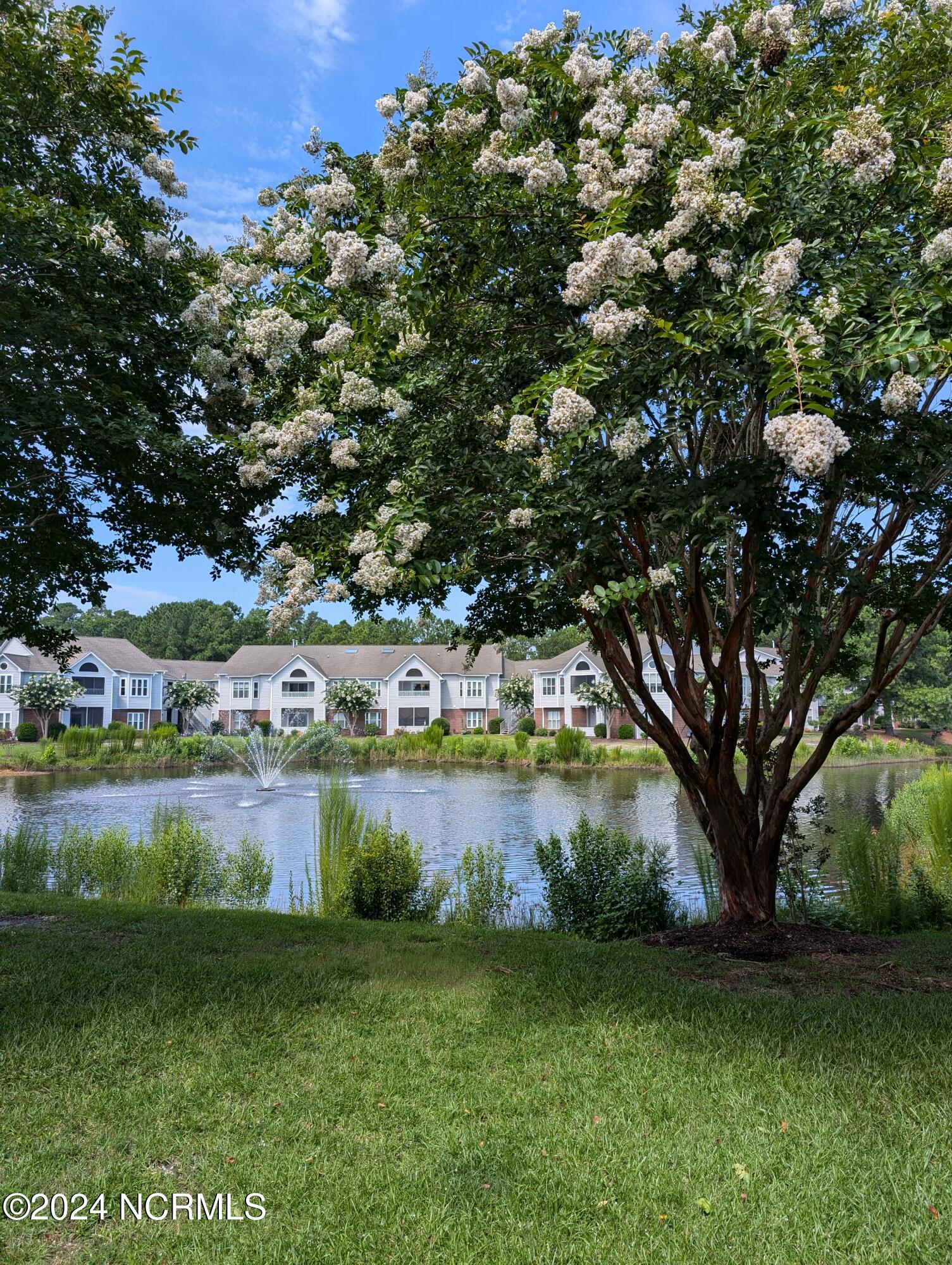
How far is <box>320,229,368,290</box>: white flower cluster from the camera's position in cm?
599

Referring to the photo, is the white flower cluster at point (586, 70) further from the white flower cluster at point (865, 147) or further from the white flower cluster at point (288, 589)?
the white flower cluster at point (288, 589)

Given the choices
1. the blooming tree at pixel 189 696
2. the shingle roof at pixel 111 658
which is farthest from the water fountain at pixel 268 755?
the shingle roof at pixel 111 658

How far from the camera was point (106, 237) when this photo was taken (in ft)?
23.7

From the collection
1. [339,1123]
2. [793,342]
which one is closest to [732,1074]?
Result: [339,1123]

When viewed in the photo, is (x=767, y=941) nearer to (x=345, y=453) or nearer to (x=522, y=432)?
(x=522, y=432)

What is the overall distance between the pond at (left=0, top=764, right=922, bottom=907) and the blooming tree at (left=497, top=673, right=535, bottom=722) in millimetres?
21139

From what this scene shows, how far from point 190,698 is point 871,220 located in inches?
2238

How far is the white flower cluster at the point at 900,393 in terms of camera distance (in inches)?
172

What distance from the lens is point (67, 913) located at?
8.86 m

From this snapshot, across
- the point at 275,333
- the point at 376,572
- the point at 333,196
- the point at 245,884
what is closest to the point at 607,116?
the point at 333,196

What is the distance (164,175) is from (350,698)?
48.1 m

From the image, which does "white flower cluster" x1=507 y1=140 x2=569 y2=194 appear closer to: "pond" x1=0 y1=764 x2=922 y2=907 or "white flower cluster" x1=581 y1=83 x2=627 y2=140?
"white flower cluster" x1=581 y1=83 x2=627 y2=140

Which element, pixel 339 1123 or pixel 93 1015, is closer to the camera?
pixel 339 1123

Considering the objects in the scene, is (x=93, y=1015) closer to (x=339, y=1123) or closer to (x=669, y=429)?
(x=339, y=1123)
